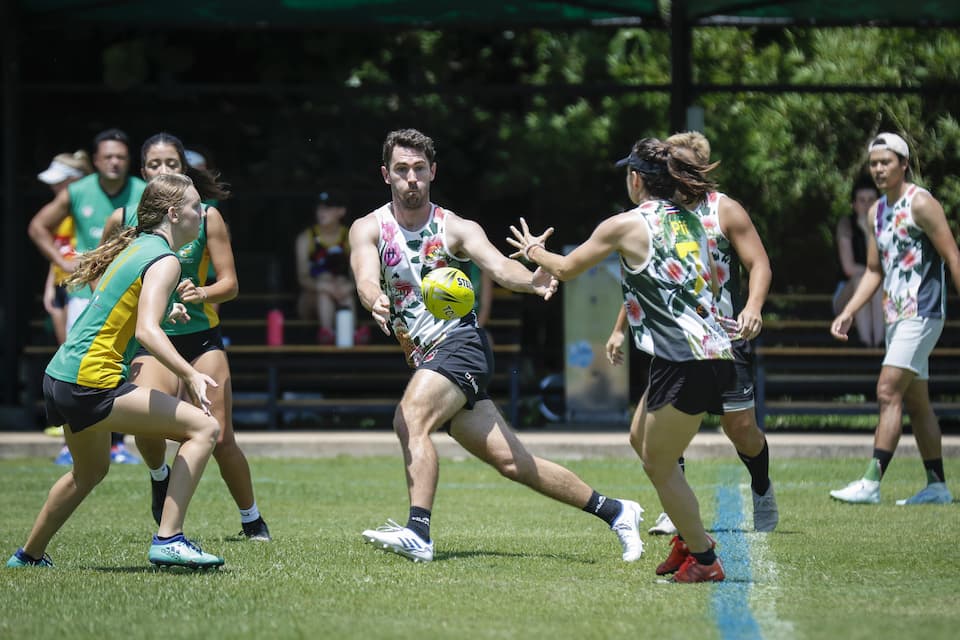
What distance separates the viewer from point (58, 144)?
15.4 meters

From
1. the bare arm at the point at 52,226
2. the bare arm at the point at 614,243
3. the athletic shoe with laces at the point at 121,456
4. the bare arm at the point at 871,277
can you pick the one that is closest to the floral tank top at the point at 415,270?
the bare arm at the point at 614,243

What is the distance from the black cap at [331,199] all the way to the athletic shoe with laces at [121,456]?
139 inches

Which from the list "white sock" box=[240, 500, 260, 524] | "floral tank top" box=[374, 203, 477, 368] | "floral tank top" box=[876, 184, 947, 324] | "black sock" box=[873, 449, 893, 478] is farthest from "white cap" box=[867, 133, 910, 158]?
"white sock" box=[240, 500, 260, 524]

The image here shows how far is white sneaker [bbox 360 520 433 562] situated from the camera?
6.95m

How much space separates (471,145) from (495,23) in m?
1.54

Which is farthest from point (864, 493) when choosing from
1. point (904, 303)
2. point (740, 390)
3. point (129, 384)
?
point (129, 384)

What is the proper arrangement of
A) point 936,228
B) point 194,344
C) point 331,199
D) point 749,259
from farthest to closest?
point 331,199
point 936,228
point 194,344
point 749,259

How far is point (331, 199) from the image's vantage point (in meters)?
15.2

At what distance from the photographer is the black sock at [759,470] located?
820 centimetres

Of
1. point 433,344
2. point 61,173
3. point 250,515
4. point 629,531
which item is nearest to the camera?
point 629,531

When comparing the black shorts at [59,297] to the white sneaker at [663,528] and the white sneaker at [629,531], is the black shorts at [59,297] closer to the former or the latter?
the white sneaker at [663,528]

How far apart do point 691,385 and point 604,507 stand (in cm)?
129

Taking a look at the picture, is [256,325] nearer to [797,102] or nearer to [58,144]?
[58,144]

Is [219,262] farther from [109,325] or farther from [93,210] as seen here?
[93,210]
